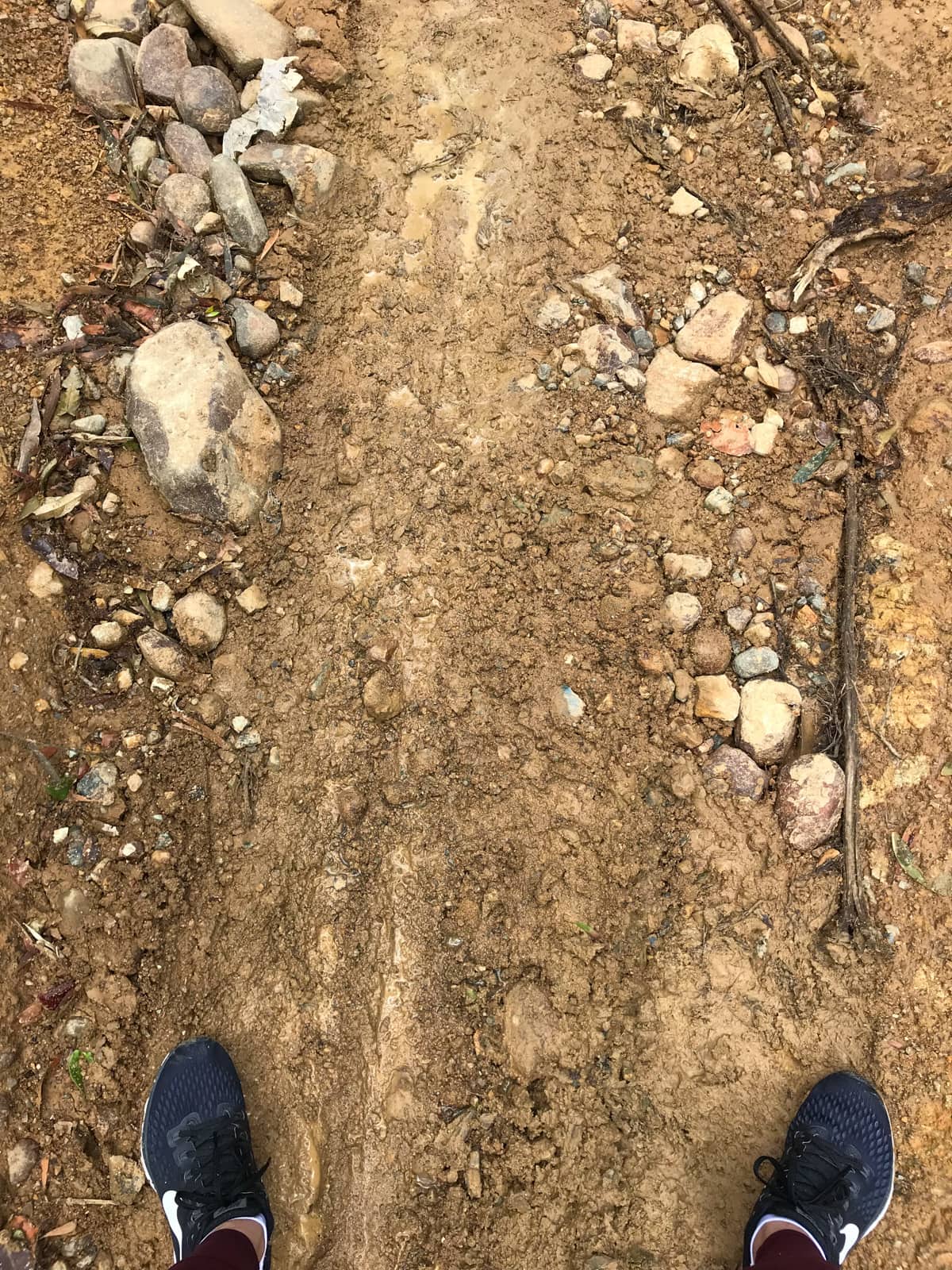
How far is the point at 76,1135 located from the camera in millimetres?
2070

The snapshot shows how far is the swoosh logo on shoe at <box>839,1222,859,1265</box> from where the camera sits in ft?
6.66

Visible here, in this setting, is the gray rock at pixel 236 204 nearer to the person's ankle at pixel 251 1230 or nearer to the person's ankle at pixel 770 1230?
the person's ankle at pixel 251 1230

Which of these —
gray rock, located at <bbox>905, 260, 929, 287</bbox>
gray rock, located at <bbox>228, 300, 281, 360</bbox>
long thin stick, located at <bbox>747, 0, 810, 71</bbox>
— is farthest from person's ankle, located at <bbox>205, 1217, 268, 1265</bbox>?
long thin stick, located at <bbox>747, 0, 810, 71</bbox>

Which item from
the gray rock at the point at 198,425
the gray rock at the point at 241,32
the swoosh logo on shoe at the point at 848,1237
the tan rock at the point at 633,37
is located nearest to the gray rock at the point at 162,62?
the gray rock at the point at 241,32

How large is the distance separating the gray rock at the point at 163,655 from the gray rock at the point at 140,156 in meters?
1.69

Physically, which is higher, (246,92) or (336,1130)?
(246,92)

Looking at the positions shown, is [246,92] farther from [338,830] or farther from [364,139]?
[338,830]

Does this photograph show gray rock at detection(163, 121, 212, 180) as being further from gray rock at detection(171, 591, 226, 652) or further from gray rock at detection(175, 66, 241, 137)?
gray rock at detection(171, 591, 226, 652)

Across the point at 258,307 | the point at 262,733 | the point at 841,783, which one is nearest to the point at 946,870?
the point at 841,783

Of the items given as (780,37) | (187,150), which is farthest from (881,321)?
(187,150)

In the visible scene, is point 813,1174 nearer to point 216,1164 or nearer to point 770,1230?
point 770,1230

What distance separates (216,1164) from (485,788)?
4.09 ft

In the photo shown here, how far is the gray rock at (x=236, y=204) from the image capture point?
8.72ft

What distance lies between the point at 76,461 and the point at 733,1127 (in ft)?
9.14
